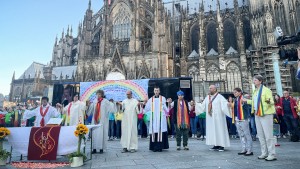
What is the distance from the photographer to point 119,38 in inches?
1112

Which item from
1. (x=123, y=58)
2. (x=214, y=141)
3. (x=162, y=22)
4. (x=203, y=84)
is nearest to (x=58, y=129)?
(x=214, y=141)

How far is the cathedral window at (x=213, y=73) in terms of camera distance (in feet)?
88.2

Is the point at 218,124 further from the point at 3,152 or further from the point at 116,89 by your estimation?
the point at 116,89

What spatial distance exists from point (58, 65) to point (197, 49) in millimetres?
28691

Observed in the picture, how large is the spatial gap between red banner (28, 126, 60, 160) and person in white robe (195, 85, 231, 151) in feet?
13.7

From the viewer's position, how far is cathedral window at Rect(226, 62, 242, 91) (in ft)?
84.8

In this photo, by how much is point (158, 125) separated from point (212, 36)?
2725cm

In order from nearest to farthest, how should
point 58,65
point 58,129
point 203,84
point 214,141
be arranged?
1. point 58,129
2. point 214,141
3. point 203,84
4. point 58,65

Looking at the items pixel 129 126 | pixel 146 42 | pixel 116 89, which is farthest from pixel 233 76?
pixel 129 126

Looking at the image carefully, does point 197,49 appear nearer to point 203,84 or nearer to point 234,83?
point 234,83

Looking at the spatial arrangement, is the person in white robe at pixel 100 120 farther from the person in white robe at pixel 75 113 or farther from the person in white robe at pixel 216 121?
the person in white robe at pixel 216 121

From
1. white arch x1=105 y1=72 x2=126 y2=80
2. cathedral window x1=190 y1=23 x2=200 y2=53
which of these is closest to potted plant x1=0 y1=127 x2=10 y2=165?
white arch x1=105 y1=72 x2=126 y2=80

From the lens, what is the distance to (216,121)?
20.4 feet

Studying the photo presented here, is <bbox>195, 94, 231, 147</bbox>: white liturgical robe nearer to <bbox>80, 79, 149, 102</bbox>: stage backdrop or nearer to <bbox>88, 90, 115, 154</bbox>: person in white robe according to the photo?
<bbox>88, 90, 115, 154</bbox>: person in white robe
